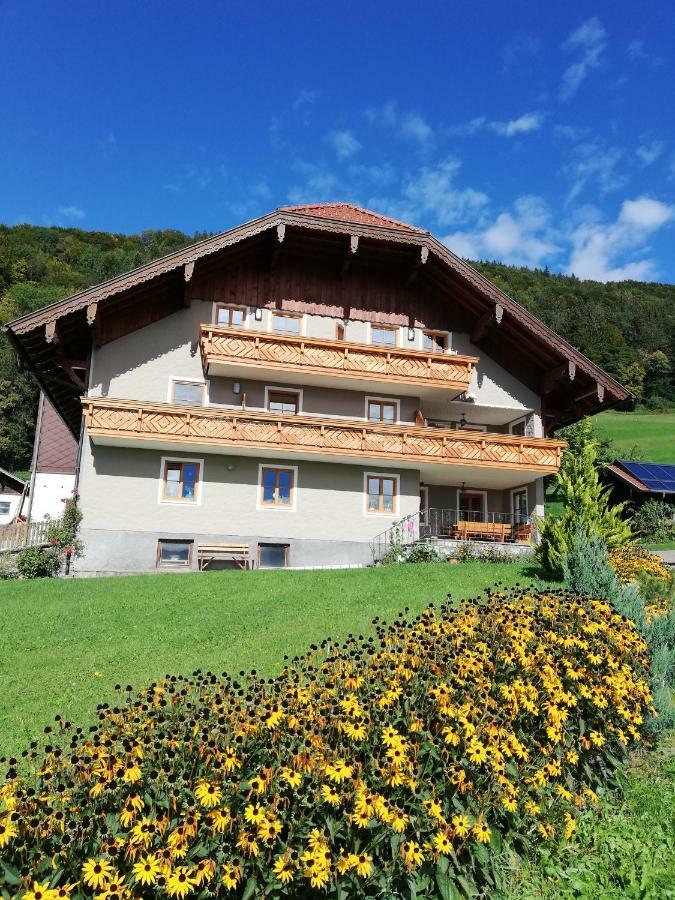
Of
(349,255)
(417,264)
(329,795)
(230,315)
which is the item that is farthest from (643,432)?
(329,795)

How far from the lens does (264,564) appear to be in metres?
22.7

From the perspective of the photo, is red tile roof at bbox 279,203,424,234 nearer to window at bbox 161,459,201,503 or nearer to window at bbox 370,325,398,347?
window at bbox 370,325,398,347

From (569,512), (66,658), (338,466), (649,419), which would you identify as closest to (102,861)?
(66,658)

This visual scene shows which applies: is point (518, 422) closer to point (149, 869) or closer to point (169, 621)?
point (169, 621)

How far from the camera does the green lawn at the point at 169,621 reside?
9.16 metres

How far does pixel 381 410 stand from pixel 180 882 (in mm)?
22460

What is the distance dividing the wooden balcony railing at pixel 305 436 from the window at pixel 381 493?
1428mm

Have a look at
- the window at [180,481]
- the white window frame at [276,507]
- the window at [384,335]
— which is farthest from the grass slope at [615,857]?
the window at [384,335]

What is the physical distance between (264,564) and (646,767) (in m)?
16.4

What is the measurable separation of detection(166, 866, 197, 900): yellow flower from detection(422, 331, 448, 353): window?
2345 centimetres

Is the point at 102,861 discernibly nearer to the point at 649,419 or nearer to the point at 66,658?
the point at 66,658

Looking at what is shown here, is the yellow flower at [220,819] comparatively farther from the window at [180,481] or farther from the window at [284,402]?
the window at [284,402]

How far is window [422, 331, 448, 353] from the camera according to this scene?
86.5 ft

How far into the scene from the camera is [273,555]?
902 inches
